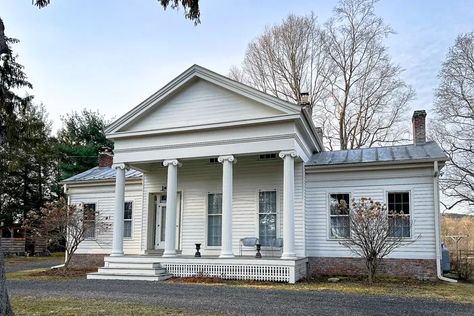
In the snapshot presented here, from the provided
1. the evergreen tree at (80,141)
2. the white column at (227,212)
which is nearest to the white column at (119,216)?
the white column at (227,212)

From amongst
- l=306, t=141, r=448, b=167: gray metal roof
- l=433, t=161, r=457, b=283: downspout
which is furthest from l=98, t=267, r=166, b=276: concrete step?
l=433, t=161, r=457, b=283: downspout

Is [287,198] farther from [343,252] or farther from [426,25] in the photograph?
Answer: [426,25]

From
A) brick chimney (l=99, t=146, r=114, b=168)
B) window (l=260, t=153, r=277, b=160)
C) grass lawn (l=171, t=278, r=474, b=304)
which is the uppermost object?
brick chimney (l=99, t=146, r=114, b=168)

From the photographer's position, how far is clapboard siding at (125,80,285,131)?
14930mm

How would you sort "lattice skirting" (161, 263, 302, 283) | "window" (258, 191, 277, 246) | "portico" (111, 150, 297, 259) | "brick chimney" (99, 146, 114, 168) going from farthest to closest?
"brick chimney" (99, 146, 114, 168) → "window" (258, 191, 277, 246) → "portico" (111, 150, 297, 259) → "lattice skirting" (161, 263, 302, 283)

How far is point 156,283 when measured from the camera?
43.1 feet

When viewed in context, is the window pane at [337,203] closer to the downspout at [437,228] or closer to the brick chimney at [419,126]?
the downspout at [437,228]

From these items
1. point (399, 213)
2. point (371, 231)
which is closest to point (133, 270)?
point (371, 231)

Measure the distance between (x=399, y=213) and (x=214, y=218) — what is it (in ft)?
22.6

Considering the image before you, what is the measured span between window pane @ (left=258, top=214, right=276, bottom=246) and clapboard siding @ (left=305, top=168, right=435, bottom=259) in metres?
1.26

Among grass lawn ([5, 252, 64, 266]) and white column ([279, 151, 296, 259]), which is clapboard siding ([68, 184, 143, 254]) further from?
grass lawn ([5, 252, 64, 266])

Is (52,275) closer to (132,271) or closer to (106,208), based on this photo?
(132,271)

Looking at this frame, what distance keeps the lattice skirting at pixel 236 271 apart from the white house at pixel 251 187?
0.11 ft

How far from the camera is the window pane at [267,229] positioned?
16.0 metres
